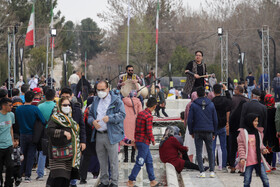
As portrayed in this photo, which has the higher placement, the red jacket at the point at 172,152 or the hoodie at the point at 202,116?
the hoodie at the point at 202,116

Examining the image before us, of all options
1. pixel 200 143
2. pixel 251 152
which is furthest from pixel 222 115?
pixel 251 152

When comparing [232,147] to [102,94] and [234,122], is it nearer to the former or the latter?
[234,122]

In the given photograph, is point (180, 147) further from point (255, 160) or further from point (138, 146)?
point (255, 160)

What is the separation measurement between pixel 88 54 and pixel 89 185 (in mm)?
101852

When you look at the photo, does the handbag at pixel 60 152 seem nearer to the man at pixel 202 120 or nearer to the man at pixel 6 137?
the man at pixel 6 137

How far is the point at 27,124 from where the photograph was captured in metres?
10.6

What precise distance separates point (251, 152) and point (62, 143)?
2748 millimetres

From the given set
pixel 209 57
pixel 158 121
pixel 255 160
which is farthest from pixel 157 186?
pixel 209 57

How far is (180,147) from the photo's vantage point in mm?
11648

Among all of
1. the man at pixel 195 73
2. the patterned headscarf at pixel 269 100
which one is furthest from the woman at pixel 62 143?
the man at pixel 195 73

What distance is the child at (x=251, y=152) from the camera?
334 inches

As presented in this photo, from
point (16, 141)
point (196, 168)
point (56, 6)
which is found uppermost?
point (56, 6)

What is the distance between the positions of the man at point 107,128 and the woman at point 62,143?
0.99 meters

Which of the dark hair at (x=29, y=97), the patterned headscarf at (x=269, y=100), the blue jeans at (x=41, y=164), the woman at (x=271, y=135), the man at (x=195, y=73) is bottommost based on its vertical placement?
the blue jeans at (x=41, y=164)
